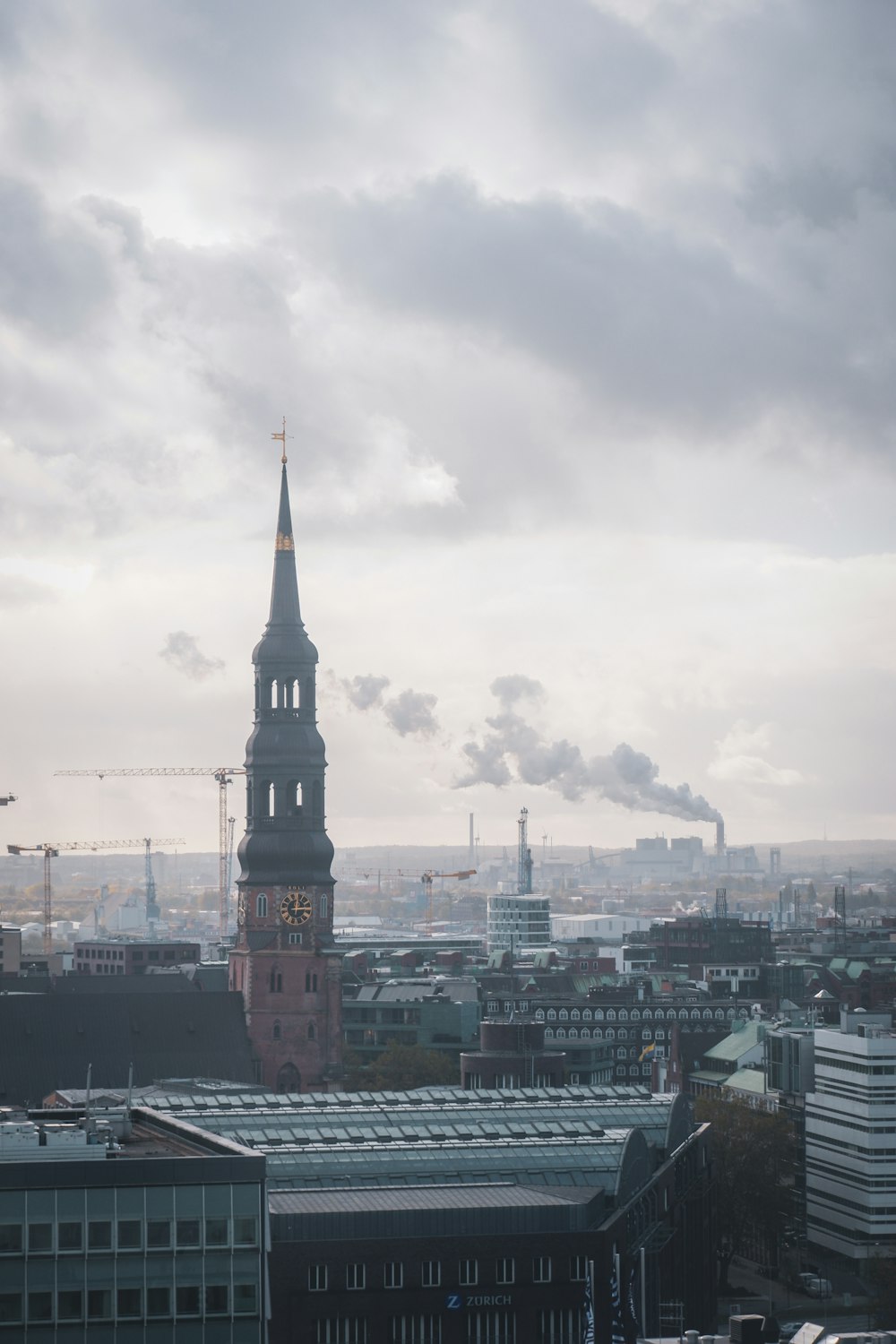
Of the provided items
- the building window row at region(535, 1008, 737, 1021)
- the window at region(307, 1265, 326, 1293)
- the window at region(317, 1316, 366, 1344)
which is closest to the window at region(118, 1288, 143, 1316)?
the window at region(307, 1265, 326, 1293)

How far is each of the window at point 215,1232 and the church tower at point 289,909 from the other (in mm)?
75916

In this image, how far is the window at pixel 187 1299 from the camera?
5672 cm

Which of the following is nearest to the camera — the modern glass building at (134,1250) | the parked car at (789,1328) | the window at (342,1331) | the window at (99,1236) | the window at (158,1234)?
the modern glass building at (134,1250)

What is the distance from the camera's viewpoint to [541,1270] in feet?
260

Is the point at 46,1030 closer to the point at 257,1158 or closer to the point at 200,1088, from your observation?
the point at 200,1088

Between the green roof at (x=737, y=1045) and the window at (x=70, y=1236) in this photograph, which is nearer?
the window at (x=70, y=1236)

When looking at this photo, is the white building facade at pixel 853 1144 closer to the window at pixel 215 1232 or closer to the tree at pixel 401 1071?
the tree at pixel 401 1071

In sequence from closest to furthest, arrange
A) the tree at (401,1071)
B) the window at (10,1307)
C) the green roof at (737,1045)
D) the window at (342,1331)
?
the window at (10,1307), the window at (342,1331), the tree at (401,1071), the green roof at (737,1045)

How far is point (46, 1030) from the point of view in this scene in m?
129

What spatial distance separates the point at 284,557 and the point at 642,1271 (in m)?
65.4

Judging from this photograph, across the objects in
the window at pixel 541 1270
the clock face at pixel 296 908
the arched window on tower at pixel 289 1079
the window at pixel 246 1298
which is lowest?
the window at pixel 541 1270

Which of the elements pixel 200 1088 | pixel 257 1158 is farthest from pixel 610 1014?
pixel 257 1158

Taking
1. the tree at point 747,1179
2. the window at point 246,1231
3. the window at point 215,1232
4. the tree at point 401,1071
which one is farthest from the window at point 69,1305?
the tree at point 401,1071

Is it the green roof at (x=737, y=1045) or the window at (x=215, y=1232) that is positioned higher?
the window at (x=215, y=1232)
